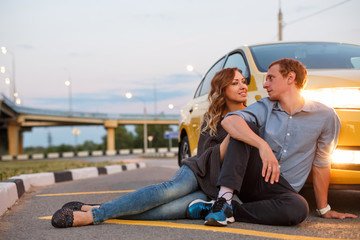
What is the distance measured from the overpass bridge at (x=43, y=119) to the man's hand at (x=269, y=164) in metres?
39.2

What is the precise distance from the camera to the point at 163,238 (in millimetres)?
2629

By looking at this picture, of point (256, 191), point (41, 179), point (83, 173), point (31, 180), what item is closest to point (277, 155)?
point (256, 191)

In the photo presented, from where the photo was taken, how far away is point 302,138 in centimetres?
319

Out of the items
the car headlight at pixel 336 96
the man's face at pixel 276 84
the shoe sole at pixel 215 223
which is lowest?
the shoe sole at pixel 215 223

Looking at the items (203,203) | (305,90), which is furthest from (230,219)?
(305,90)

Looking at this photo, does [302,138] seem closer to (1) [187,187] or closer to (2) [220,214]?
(2) [220,214]

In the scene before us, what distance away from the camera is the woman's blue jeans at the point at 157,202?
3090mm

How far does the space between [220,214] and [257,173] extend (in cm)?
46

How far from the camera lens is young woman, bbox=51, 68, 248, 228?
3.09m

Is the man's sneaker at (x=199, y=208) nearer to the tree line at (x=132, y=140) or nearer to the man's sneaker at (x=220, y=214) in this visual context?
the man's sneaker at (x=220, y=214)

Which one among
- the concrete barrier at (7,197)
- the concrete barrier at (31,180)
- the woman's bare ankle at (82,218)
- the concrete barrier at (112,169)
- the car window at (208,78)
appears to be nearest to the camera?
the woman's bare ankle at (82,218)

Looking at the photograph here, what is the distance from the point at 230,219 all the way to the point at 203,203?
290mm

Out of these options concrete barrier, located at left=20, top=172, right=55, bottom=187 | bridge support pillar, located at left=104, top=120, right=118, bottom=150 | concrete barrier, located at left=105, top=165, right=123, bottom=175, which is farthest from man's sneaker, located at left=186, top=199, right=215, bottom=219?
bridge support pillar, located at left=104, top=120, right=118, bottom=150

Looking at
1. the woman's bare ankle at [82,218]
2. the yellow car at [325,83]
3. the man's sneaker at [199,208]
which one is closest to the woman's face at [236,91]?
the yellow car at [325,83]
